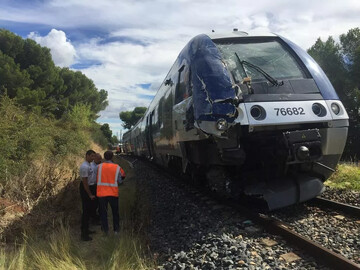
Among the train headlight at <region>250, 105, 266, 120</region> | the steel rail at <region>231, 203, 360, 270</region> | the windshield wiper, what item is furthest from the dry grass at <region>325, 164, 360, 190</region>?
the train headlight at <region>250, 105, 266, 120</region>

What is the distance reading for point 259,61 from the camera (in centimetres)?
636

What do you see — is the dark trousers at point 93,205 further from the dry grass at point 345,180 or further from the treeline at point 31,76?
the treeline at point 31,76

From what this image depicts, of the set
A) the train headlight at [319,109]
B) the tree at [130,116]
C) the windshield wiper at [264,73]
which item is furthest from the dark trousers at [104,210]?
the tree at [130,116]

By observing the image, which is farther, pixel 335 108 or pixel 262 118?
pixel 335 108

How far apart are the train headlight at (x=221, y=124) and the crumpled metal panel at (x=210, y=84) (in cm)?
7

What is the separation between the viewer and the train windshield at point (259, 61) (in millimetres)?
6059

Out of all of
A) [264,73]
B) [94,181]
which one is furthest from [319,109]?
[94,181]

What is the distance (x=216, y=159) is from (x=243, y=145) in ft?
1.73

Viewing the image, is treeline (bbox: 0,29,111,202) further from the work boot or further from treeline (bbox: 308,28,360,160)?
treeline (bbox: 308,28,360,160)

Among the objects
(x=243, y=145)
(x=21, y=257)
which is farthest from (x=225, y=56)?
(x=21, y=257)

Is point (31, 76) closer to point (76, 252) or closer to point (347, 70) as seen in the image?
point (76, 252)

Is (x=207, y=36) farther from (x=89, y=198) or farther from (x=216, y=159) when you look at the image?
(x=89, y=198)

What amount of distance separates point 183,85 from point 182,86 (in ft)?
0.40

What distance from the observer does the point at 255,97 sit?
5.48 meters
